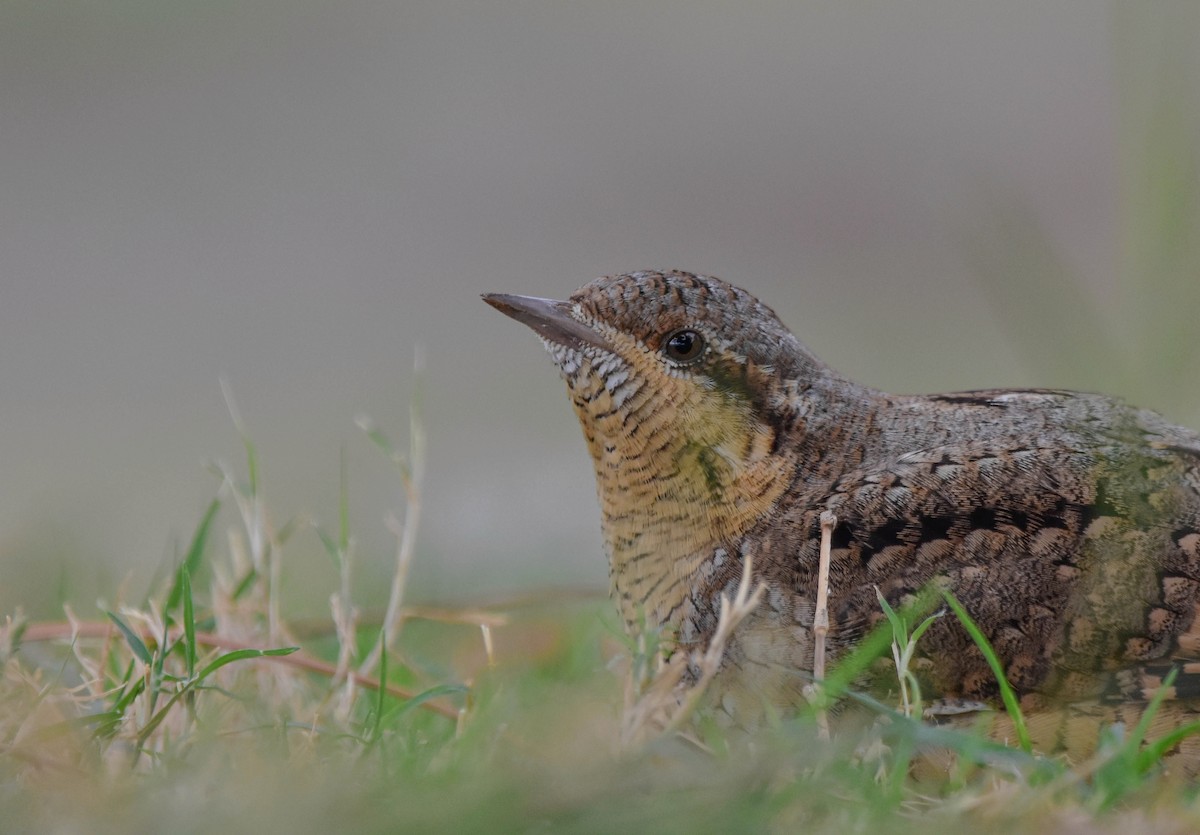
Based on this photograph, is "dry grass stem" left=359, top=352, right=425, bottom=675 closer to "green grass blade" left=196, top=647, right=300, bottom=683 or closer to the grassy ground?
the grassy ground

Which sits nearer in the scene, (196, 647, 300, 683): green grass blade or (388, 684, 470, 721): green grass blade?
(196, 647, 300, 683): green grass blade

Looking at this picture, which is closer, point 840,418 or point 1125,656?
point 1125,656

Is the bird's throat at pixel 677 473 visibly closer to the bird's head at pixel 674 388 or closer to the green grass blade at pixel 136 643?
the bird's head at pixel 674 388

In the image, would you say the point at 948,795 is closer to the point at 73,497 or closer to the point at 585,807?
the point at 585,807

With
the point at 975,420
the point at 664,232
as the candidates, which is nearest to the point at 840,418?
the point at 975,420

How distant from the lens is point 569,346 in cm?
370

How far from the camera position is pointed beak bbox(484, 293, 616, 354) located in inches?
145

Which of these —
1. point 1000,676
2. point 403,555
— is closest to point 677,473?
point 403,555

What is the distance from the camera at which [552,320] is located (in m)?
3.70

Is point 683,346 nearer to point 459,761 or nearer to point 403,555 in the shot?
point 403,555

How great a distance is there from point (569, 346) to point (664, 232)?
709 centimetres

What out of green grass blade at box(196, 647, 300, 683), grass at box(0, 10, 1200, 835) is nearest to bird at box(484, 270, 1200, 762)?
grass at box(0, 10, 1200, 835)

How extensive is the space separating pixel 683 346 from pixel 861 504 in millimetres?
629

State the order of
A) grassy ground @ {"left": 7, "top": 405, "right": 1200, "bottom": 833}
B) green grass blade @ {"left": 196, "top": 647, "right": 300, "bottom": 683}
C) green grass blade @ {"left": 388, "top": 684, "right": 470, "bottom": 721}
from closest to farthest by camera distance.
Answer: grassy ground @ {"left": 7, "top": 405, "right": 1200, "bottom": 833} → green grass blade @ {"left": 196, "top": 647, "right": 300, "bottom": 683} → green grass blade @ {"left": 388, "top": 684, "right": 470, "bottom": 721}
